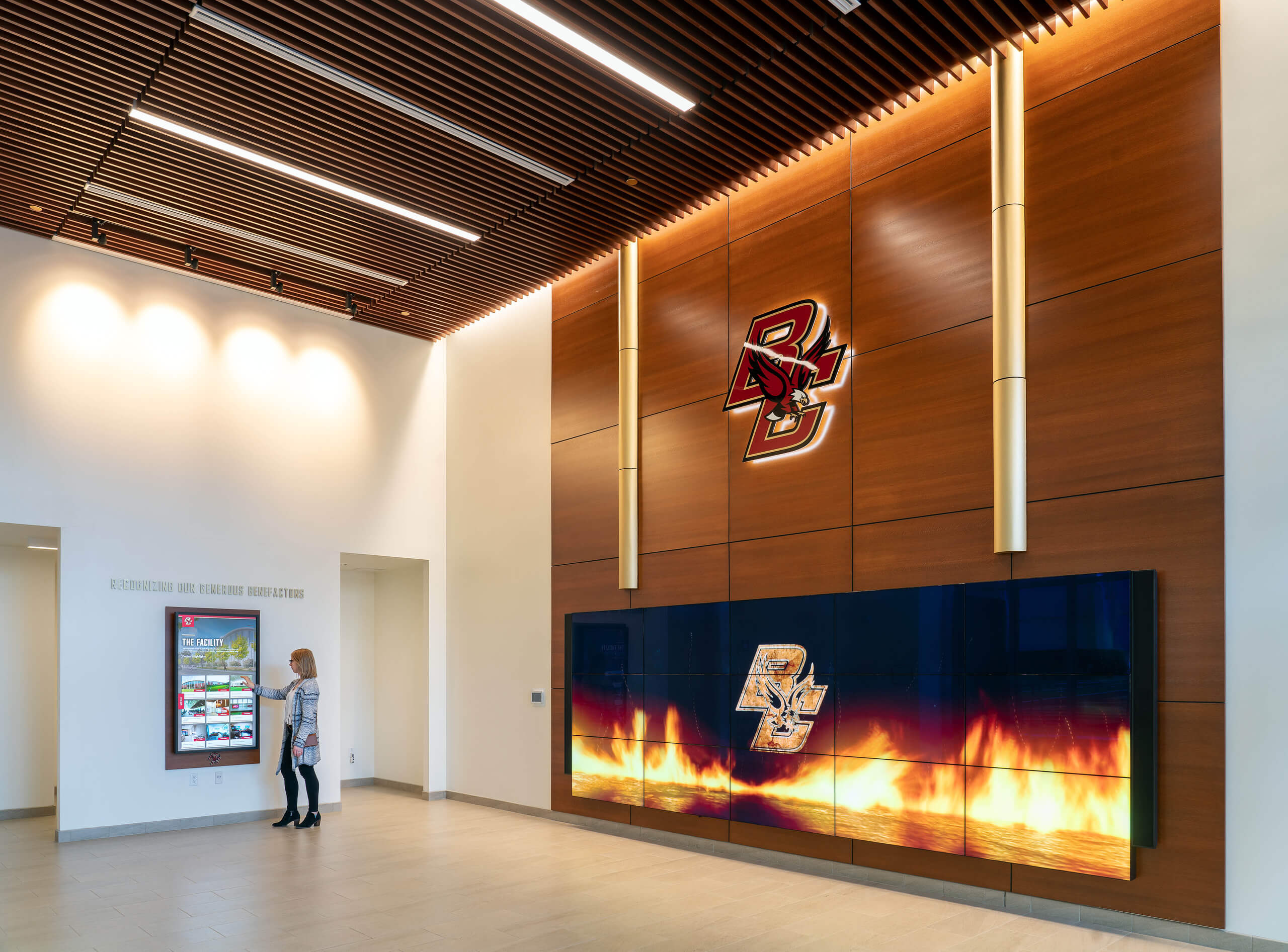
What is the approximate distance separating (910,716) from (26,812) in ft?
30.9

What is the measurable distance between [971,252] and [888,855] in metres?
4.33

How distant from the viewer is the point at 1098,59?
5.98 meters

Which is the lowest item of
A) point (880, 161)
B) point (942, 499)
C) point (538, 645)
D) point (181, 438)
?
point (538, 645)

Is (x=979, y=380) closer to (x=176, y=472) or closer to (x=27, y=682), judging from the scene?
(x=176, y=472)

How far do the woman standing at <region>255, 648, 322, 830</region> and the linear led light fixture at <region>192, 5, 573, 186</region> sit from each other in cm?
A: 553

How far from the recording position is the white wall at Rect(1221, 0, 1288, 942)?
4898 millimetres

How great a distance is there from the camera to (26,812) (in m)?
9.98

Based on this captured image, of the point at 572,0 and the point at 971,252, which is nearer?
the point at 572,0

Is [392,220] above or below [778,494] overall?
above

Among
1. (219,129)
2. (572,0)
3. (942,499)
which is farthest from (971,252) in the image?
(219,129)

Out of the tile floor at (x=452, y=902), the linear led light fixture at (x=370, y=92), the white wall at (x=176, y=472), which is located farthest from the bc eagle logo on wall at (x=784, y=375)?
the white wall at (x=176, y=472)

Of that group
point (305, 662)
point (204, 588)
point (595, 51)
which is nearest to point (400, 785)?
point (305, 662)

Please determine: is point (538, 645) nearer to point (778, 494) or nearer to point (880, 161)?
point (778, 494)

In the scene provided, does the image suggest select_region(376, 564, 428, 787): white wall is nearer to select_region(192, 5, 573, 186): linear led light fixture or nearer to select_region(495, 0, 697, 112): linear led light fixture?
select_region(192, 5, 573, 186): linear led light fixture
